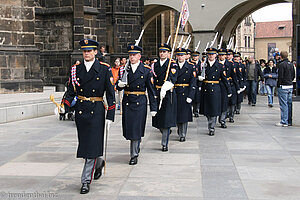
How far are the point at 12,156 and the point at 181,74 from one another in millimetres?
3511

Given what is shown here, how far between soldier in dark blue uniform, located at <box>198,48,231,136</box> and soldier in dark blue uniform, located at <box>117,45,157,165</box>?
3.04m

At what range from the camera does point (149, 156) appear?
727cm

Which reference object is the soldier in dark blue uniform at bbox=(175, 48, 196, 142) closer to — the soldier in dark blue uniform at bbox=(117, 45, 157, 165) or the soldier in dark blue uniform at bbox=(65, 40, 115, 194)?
the soldier in dark blue uniform at bbox=(117, 45, 157, 165)

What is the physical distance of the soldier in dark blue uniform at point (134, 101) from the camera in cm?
667

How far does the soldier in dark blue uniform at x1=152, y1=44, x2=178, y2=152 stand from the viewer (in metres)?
7.71

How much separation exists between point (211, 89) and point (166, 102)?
2091 mm

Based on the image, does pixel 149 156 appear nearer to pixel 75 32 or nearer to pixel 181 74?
pixel 181 74

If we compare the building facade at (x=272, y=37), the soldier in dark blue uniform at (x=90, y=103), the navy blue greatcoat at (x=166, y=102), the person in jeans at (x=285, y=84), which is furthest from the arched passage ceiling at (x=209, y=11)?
the building facade at (x=272, y=37)

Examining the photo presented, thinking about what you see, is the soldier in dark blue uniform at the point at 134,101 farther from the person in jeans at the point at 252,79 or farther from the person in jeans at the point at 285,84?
the person in jeans at the point at 252,79

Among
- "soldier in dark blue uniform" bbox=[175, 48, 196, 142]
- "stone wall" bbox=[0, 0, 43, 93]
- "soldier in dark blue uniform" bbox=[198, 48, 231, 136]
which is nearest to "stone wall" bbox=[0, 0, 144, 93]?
"stone wall" bbox=[0, 0, 43, 93]

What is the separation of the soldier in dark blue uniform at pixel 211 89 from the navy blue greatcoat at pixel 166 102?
158 centimetres

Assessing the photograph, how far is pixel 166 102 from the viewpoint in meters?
7.93

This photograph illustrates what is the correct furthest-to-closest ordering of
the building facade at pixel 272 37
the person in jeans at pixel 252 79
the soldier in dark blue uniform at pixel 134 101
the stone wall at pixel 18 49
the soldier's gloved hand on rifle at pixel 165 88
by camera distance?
1. the building facade at pixel 272 37
2. the person in jeans at pixel 252 79
3. the stone wall at pixel 18 49
4. the soldier's gloved hand on rifle at pixel 165 88
5. the soldier in dark blue uniform at pixel 134 101

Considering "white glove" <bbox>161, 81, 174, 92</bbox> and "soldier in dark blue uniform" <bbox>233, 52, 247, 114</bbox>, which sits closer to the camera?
"white glove" <bbox>161, 81, 174, 92</bbox>
